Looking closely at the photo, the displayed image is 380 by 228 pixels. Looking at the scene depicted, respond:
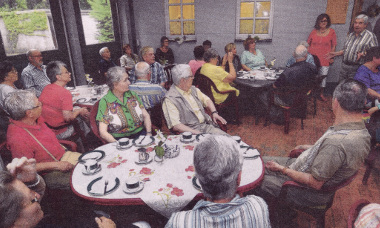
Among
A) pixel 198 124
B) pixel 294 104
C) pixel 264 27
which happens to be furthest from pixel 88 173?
pixel 264 27

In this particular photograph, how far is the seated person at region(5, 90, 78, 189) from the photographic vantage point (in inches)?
78.7

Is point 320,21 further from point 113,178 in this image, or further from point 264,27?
point 113,178

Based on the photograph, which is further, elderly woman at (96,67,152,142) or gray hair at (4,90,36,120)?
elderly woman at (96,67,152,142)

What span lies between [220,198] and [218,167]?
0.15m

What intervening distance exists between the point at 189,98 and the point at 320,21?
14.3 ft

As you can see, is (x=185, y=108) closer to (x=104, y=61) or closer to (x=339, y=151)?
(x=339, y=151)

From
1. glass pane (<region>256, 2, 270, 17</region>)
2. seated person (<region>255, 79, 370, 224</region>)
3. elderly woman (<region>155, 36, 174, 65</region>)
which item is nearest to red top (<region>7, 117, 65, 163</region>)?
seated person (<region>255, 79, 370, 224</region>)

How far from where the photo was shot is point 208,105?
123 inches

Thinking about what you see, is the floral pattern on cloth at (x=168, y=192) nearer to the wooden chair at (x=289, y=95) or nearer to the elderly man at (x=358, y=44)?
the wooden chair at (x=289, y=95)

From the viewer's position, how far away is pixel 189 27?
716 centimetres

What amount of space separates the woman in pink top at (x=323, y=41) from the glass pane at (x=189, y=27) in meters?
3.14

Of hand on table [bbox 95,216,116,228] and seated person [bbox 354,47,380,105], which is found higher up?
seated person [bbox 354,47,380,105]

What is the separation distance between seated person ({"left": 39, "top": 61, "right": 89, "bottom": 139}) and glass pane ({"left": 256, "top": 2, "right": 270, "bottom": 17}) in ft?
17.5

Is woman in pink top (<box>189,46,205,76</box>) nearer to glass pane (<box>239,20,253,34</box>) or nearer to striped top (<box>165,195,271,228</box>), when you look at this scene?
glass pane (<box>239,20,253,34</box>)
